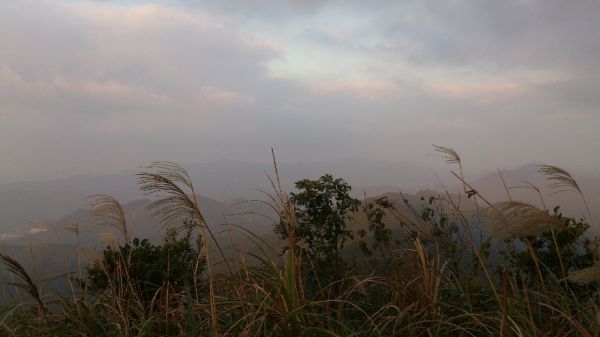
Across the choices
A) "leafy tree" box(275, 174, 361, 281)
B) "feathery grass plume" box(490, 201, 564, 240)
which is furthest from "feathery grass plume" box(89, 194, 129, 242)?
"leafy tree" box(275, 174, 361, 281)

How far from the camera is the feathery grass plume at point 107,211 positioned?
14.2 feet

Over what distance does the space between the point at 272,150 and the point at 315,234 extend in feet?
22.2

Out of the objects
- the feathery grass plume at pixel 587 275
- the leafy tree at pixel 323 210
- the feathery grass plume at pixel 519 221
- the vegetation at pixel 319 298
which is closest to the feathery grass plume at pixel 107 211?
the vegetation at pixel 319 298

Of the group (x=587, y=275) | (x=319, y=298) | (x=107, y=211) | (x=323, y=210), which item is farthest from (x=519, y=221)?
(x=323, y=210)

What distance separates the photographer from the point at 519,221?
3.45 meters

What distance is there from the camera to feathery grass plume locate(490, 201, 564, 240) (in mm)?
3428

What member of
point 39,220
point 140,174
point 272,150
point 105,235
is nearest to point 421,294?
point 272,150

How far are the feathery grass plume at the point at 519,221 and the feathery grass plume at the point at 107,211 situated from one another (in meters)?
3.51

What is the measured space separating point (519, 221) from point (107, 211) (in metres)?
3.76

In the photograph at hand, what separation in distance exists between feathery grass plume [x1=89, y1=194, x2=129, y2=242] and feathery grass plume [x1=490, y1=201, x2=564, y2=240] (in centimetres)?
351

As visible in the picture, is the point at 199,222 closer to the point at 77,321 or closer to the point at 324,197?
the point at 77,321

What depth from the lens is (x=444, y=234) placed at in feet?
24.8

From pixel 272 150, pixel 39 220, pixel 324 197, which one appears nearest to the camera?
pixel 272 150

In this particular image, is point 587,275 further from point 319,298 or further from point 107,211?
point 107,211
